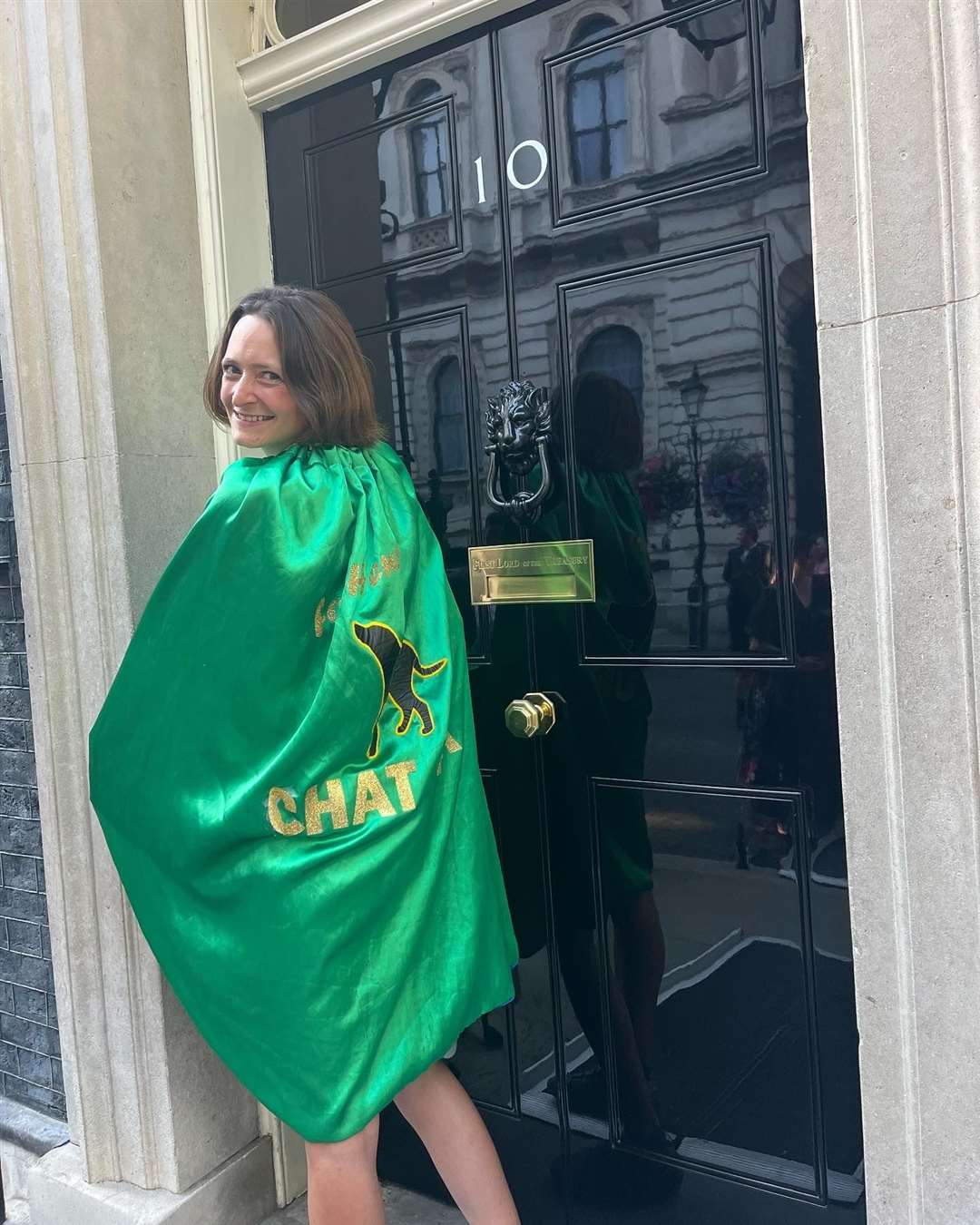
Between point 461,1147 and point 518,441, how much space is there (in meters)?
1.37

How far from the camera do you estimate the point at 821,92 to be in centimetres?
152

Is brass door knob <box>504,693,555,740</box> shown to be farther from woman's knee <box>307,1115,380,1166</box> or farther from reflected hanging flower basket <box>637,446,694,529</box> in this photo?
woman's knee <box>307,1115,380,1166</box>

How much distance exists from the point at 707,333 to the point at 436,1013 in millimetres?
1300

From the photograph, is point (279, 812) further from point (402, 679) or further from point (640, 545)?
point (640, 545)

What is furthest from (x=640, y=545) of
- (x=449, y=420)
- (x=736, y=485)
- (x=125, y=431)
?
(x=125, y=431)

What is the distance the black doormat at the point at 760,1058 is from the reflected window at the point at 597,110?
5.04ft

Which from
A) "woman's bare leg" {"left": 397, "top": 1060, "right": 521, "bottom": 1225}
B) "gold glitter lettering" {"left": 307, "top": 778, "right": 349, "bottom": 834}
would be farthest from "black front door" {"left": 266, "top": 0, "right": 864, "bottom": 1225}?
"gold glitter lettering" {"left": 307, "top": 778, "right": 349, "bottom": 834}

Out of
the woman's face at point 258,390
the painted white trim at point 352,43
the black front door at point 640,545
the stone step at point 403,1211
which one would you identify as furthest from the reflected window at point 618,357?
the stone step at point 403,1211

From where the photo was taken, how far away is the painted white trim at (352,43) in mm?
2141

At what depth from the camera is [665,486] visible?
1.97 m

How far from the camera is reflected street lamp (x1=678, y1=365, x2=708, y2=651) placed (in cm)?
191

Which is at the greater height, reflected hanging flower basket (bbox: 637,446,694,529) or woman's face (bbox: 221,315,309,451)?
woman's face (bbox: 221,315,309,451)

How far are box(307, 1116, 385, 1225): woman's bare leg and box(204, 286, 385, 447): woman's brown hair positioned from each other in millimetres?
1211

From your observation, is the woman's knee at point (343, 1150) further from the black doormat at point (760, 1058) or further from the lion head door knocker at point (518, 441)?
the lion head door knocker at point (518, 441)
